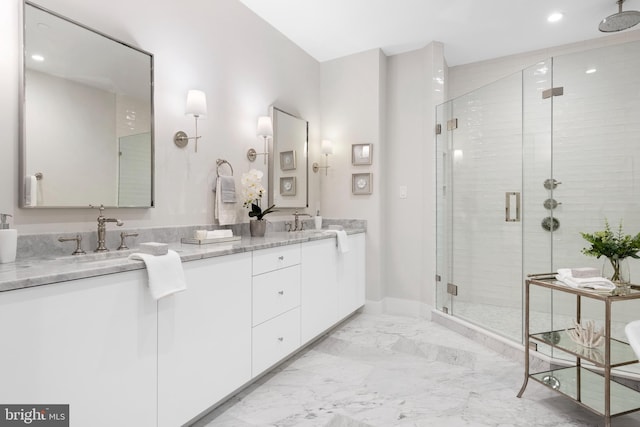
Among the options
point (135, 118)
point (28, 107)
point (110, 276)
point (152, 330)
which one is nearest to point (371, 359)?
point (152, 330)

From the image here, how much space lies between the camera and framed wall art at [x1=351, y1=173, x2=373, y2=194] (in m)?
3.54

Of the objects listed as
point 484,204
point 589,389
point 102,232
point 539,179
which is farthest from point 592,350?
point 102,232

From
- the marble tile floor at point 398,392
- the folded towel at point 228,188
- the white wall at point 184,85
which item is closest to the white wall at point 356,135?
the white wall at point 184,85

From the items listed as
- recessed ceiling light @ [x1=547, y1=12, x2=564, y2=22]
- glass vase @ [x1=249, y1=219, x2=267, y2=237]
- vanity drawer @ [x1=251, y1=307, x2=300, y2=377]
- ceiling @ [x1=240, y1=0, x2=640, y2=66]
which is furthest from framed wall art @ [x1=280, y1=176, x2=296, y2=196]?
recessed ceiling light @ [x1=547, y1=12, x2=564, y2=22]

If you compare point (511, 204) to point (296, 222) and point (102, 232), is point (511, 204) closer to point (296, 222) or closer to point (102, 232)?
point (296, 222)

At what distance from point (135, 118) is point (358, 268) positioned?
7.27 feet

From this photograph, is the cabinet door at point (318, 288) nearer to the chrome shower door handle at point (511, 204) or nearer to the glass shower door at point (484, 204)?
the glass shower door at point (484, 204)

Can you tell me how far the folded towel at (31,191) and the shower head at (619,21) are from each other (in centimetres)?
393

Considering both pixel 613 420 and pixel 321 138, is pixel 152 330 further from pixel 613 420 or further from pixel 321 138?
pixel 321 138

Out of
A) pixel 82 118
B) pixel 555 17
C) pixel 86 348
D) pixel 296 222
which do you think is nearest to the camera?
pixel 86 348

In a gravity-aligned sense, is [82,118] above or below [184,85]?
below

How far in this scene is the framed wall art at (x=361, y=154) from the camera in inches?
139

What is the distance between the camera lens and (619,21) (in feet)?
9.47

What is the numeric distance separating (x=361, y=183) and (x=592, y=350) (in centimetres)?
226
